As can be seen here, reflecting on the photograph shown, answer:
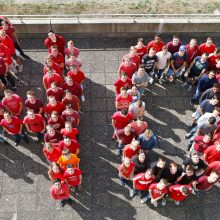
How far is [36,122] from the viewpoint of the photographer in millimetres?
9867

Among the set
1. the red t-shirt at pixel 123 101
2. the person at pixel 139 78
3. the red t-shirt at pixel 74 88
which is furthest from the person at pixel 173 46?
the red t-shirt at pixel 74 88

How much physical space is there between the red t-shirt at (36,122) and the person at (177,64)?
15.1 feet

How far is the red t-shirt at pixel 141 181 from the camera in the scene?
356 inches

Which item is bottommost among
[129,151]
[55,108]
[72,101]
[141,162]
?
[141,162]

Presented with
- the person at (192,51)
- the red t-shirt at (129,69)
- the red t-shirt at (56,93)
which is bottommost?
the red t-shirt at (56,93)

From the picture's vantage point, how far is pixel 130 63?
10.7m

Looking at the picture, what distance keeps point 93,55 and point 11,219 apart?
6493 millimetres

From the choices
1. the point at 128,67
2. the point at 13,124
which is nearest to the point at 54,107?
the point at 13,124

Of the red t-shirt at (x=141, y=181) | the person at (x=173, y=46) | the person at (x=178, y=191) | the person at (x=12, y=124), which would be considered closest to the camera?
the person at (x=178, y=191)

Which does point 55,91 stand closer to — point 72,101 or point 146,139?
point 72,101

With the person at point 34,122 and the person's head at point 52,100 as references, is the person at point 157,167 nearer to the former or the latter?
the person's head at point 52,100

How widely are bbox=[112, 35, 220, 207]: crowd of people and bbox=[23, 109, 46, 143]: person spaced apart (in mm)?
2077

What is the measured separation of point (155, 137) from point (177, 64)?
2818 mm

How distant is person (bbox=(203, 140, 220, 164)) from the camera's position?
9.21 meters
